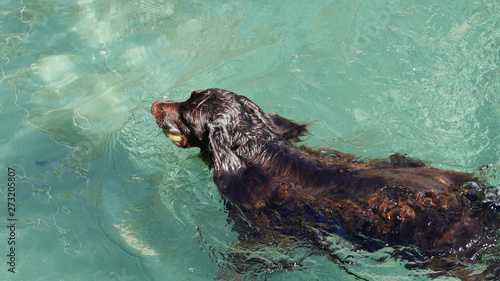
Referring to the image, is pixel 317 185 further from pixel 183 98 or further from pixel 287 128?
pixel 183 98

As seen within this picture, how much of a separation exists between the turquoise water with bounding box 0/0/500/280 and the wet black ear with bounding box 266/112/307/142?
90cm

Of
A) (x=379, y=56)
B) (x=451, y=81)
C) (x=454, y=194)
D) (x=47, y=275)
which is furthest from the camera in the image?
(x=379, y=56)

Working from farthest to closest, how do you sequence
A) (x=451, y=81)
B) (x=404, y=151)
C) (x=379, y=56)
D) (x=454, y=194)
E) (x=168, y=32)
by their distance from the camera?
(x=168, y=32), (x=379, y=56), (x=451, y=81), (x=404, y=151), (x=454, y=194)

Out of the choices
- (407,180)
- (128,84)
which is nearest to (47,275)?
(128,84)

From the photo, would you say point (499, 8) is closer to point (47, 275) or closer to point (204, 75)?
point (204, 75)

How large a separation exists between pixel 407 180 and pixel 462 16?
13.5ft

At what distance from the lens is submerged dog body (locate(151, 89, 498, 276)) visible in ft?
11.8

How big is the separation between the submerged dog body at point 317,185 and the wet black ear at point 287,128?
1 cm

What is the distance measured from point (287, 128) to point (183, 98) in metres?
2.11

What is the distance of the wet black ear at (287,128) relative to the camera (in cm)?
487

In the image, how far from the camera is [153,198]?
554cm

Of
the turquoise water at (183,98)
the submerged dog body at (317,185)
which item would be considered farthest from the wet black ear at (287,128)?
the turquoise water at (183,98)

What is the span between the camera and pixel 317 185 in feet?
13.5

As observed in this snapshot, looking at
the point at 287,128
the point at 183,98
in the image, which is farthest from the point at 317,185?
the point at 183,98
